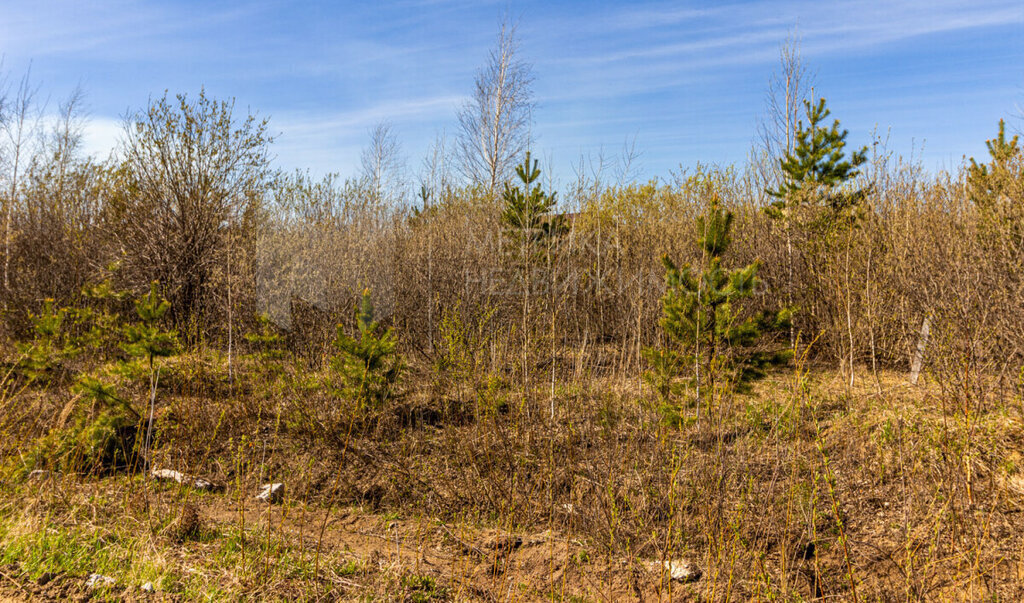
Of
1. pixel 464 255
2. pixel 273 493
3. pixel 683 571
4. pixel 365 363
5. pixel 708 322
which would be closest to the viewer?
pixel 683 571

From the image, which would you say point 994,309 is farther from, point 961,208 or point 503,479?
point 503,479

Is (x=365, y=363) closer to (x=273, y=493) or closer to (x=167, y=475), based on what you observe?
(x=273, y=493)

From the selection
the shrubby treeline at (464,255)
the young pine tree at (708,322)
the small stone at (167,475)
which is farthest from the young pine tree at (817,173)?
the small stone at (167,475)

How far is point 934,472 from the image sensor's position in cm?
391

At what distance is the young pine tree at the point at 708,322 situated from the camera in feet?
15.6

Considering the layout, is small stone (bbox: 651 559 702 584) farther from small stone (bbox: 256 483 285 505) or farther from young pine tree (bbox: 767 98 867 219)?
young pine tree (bbox: 767 98 867 219)

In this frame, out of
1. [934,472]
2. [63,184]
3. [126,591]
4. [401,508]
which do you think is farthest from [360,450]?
[63,184]

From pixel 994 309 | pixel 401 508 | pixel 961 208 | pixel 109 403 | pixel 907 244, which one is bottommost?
pixel 401 508

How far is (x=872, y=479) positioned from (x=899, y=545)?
3.01 feet

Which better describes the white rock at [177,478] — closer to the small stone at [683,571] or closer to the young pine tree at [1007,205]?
the small stone at [683,571]

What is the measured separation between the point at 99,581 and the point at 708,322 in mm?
4481

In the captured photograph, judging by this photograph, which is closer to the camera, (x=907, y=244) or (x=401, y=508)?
(x=401, y=508)

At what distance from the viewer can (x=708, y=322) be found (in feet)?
15.9

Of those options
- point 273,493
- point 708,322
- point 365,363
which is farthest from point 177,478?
point 708,322
